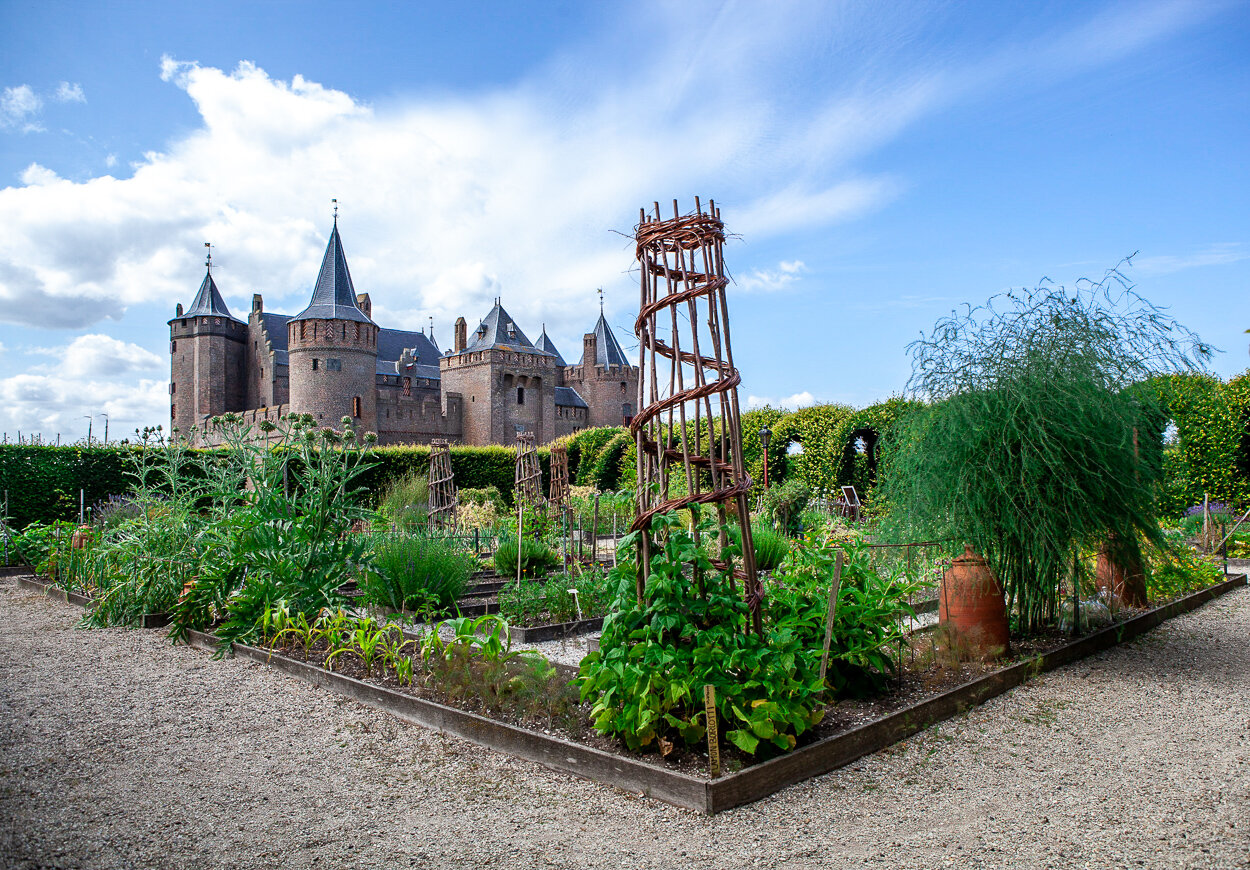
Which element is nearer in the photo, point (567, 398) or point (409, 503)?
point (409, 503)

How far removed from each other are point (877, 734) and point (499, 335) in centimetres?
3627

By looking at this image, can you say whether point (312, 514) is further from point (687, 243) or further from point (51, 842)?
point (687, 243)

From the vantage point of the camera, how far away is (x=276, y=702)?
391cm

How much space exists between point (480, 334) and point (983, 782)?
37.5 metres

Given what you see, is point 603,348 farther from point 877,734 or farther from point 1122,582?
point 877,734

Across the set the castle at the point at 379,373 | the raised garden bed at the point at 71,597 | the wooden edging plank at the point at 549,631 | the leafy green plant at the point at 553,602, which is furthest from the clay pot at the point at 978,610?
the castle at the point at 379,373

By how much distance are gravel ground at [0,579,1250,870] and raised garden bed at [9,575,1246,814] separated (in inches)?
2.2

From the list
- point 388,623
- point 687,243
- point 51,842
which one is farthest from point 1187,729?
point 51,842

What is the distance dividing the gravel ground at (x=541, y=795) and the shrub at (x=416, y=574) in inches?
63.9

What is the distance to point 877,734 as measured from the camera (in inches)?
124

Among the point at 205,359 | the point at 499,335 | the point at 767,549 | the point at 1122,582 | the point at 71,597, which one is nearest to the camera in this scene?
the point at 1122,582

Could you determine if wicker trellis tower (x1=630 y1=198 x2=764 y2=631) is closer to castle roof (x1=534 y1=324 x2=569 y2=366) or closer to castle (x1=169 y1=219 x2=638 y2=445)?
castle (x1=169 y1=219 x2=638 y2=445)

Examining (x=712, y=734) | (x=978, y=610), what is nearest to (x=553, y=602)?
(x=978, y=610)

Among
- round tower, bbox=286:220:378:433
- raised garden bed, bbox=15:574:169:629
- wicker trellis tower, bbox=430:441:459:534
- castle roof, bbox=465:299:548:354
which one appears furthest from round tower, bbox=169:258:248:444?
raised garden bed, bbox=15:574:169:629
